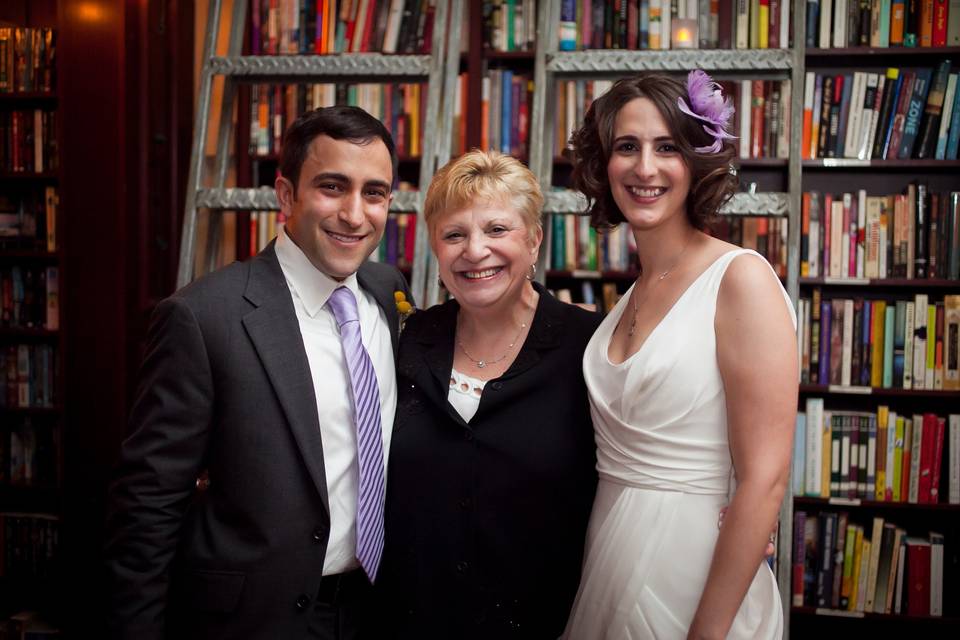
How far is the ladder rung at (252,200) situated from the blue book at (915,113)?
88.0 inches

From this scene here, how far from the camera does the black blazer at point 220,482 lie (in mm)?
1443

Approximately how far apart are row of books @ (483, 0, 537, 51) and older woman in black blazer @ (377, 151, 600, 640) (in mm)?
2094

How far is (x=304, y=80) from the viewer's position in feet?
7.52

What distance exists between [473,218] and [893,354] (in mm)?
2404

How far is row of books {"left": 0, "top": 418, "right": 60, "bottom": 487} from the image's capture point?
3.96 metres

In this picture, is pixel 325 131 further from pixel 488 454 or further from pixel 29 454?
pixel 29 454

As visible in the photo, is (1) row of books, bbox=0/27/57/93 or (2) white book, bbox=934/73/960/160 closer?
(2) white book, bbox=934/73/960/160

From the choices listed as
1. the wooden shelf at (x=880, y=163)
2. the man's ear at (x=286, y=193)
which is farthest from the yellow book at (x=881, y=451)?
the man's ear at (x=286, y=193)

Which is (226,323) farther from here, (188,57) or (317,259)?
(188,57)

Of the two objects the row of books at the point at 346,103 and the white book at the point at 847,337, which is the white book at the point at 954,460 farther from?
the row of books at the point at 346,103

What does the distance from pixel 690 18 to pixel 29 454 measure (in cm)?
364

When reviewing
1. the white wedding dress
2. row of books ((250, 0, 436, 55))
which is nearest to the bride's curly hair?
the white wedding dress

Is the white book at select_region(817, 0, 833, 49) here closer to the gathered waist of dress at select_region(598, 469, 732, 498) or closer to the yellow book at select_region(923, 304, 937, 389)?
the yellow book at select_region(923, 304, 937, 389)

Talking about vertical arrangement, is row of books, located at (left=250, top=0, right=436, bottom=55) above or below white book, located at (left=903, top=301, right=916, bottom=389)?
above
